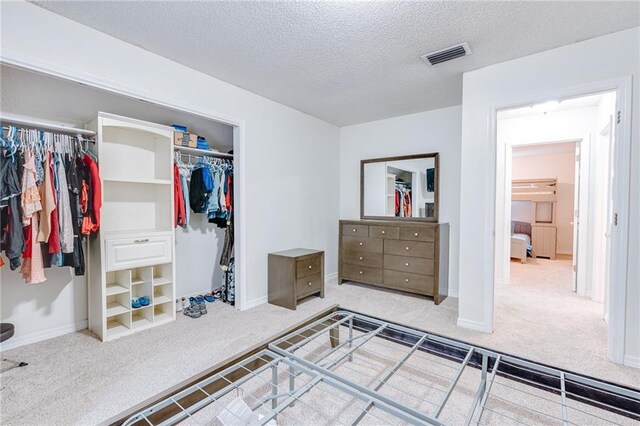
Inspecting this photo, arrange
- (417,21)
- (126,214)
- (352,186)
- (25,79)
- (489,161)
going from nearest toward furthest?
(417,21), (25,79), (489,161), (126,214), (352,186)

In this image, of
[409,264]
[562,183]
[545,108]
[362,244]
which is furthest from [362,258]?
[562,183]

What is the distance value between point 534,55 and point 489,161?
909 millimetres

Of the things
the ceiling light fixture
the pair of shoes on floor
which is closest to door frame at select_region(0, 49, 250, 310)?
the pair of shoes on floor

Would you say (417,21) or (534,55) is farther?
(534,55)

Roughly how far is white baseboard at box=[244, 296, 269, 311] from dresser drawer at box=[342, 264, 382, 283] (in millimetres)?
1284

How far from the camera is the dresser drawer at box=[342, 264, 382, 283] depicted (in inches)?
157

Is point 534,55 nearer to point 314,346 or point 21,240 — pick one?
point 314,346

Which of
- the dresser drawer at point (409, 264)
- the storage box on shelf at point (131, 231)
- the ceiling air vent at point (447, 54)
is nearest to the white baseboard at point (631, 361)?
the dresser drawer at point (409, 264)

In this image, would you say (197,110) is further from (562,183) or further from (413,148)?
(562,183)

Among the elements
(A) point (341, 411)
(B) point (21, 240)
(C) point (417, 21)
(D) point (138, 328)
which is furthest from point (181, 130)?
(A) point (341, 411)

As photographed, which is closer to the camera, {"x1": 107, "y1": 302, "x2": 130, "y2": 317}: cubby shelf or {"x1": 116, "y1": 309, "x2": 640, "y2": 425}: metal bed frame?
{"x1": 116, "y1": 309, "x2": 640, "y2": 425}: metal bed frame

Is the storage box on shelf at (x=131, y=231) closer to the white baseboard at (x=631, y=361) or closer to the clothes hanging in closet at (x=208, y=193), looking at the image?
the clothes hanging in closet at (x=208, y=193)

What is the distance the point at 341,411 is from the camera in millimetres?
1727

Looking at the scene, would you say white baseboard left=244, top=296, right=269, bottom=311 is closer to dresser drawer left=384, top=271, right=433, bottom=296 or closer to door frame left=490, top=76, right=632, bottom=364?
dresser drawer left=384, top=271, right=433, bottom=296
